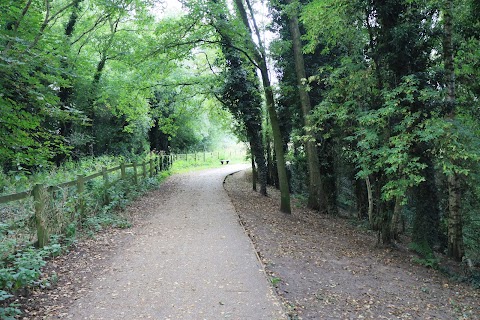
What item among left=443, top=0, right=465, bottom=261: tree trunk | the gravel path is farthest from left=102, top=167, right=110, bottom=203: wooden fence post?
left=443, top=0, right=465, bottom=261: tree trunk

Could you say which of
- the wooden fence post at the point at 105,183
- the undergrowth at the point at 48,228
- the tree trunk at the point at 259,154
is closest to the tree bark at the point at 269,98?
the tree trunk at the point at 259,154

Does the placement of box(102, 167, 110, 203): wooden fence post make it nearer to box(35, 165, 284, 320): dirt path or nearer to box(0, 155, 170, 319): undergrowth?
box(0, 155, 170, 319): undergrowth

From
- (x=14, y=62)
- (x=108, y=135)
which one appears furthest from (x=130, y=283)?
(x=108, y=135)

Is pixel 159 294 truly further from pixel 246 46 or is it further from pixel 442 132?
pixel 246 46

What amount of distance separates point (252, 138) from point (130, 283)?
11.9 metres

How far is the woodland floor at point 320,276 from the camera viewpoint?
206 inches

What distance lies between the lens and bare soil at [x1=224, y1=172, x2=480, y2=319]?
219 inches

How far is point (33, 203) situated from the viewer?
616cm

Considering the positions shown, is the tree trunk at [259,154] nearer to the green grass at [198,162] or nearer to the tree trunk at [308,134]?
the tree trunk at [308,134]

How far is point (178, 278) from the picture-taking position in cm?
580

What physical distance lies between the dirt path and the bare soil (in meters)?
0.45

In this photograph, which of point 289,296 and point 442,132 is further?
point 442,132

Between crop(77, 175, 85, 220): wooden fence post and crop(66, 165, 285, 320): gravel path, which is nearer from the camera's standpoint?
crop(66, 165, 285, 320): gravel path

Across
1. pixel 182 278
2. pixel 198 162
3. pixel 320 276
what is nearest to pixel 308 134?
pixel 320 276
